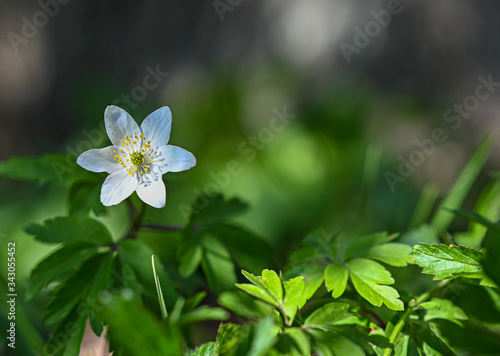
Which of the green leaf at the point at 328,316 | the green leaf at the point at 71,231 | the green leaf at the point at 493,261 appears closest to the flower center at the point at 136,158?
the green leaf at the point at 71,231

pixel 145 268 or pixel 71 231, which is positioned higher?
pixel 71 231

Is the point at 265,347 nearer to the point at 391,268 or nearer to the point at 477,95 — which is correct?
the point at 391,268

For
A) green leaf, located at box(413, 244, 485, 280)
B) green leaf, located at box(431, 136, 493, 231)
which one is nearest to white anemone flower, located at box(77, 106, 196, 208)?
green leaf, located at box(413, 244, 485, 280)

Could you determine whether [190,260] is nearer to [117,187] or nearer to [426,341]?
[117,187]

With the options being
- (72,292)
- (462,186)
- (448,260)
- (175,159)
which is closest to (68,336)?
(72,292)

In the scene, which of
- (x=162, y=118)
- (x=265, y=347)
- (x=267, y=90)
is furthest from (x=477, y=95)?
(x=265, y=347)

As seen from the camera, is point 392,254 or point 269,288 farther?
point 392,254
